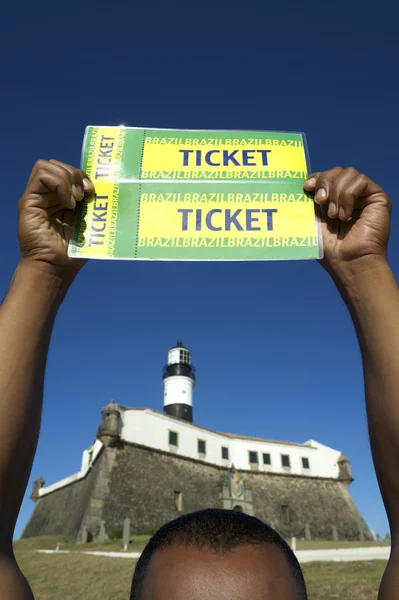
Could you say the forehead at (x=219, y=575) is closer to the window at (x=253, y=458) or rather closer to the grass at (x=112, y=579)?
the grass at (x=112, y=579)

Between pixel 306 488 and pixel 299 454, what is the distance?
9.40 feet

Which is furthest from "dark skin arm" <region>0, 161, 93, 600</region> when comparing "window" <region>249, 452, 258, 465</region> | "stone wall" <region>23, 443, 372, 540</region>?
"window" <region>249, 452, 258, 465</region>

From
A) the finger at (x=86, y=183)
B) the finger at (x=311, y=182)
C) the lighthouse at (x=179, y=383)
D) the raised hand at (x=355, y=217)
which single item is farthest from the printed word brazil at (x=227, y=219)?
the lighthouse at (x=179, y=383)

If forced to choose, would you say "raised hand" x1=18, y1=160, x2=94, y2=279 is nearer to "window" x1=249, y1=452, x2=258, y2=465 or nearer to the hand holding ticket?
the hand holding ticket

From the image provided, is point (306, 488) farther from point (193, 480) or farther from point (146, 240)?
point (146, 240)

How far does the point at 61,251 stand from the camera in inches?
79.0

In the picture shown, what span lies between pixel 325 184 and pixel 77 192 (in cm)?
118

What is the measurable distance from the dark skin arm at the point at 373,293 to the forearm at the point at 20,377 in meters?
1.30

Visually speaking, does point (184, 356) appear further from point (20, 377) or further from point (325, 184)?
point (20, 377)

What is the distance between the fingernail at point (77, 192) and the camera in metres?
2.05

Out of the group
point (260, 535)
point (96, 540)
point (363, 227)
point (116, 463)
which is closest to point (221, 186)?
point (363, 227)

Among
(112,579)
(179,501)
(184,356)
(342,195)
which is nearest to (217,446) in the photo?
(179,501)

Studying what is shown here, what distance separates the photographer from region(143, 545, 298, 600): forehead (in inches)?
45.6

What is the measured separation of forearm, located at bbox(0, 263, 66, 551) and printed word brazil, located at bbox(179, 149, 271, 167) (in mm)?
1069
